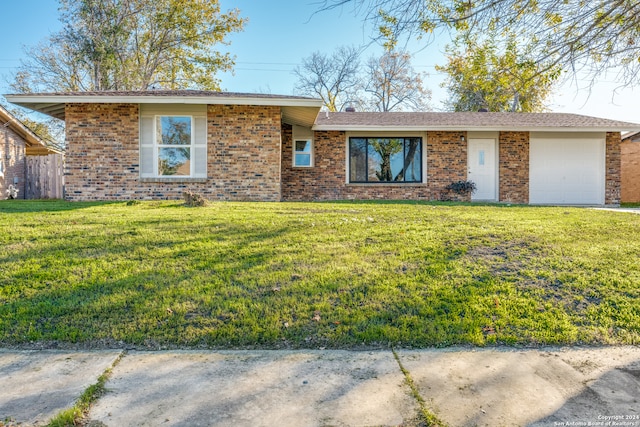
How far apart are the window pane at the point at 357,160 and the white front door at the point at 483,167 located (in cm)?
358

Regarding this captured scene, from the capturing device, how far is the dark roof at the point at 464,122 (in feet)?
44.9

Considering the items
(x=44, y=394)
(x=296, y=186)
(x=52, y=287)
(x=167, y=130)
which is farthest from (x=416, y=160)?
(x=44, y=394)

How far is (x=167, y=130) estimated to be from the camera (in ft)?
37.6

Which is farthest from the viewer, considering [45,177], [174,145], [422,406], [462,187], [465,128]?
[45,177]

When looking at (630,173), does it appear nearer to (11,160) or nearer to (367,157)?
(367,157)

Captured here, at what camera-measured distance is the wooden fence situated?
15289 mm

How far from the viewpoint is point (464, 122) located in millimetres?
14227

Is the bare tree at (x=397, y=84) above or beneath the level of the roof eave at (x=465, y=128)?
above

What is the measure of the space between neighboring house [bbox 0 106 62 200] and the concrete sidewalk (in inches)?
598

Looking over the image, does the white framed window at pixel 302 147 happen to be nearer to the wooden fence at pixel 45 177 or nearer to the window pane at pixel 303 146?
the window pane at pixel 303 146

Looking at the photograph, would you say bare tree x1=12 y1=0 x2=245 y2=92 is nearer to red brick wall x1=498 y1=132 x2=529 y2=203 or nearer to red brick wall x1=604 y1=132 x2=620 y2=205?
red brick wall x1=498 y1=132 x2=529 y2=203

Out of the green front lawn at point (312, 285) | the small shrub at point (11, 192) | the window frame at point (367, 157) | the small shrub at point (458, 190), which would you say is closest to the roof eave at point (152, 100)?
the window frame at point (367, 157)

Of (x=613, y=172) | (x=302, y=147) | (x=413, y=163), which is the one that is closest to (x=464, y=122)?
(x=413, y=163)

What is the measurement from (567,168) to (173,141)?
12944 millimetres
